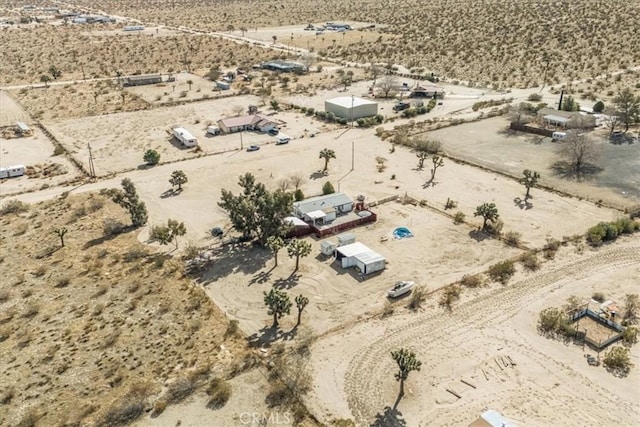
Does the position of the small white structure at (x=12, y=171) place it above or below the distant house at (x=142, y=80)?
below

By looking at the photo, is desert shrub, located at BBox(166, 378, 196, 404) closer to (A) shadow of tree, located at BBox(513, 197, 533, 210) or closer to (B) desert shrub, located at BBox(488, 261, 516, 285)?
(B) desert shrub, located at BBox(488, 261, 516, 285)

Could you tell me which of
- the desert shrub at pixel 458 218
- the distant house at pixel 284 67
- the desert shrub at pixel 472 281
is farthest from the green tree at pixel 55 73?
the desert shrub at pixel 472 281

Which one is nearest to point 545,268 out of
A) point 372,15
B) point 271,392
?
point 271,392

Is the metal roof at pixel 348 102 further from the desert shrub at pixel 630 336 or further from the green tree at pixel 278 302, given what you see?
the desert shrub at pixel 630 336

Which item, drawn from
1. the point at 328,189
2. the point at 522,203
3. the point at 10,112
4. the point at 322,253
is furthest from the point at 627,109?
the point at 10,112

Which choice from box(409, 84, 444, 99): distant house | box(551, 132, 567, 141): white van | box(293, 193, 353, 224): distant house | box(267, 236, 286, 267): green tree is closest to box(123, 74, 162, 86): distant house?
box(409, 84, 444, 99): distant house
